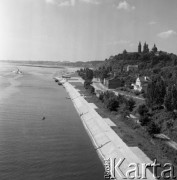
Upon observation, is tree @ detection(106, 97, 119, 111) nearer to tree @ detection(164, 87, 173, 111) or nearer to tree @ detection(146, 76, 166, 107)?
tree @ detection(146, 76, 166, 107)

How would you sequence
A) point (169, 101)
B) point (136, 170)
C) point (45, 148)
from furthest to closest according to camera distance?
1. point (169, 101)
2. point (45, 148)
3. point (136, 170)

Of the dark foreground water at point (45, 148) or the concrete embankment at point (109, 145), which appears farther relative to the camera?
the dark foreground water at point (45, 148)

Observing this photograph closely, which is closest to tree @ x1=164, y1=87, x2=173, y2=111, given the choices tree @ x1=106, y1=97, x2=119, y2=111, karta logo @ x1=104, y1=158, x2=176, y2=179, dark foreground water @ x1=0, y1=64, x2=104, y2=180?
tree @ x1=106, y1=97, x2=119, y2=111

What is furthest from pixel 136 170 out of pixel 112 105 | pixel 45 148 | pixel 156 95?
pixel 112 105

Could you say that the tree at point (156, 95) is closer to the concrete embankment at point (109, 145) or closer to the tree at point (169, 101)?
the tree at point (169, 101)

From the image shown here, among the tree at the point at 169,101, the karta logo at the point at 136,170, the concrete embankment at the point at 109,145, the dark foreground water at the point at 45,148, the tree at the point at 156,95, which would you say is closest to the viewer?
the karta logo at the point at 136,170

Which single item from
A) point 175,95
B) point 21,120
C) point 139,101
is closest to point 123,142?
point 175,95

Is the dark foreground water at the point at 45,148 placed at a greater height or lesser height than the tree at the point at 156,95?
lesser

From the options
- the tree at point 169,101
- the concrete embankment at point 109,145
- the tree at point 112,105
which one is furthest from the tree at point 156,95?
the concrete embankment at point 109,145

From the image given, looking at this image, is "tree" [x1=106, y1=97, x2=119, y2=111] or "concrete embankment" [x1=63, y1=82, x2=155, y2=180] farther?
"tree" [x1=106, y1=97, x2=119, y2=111]

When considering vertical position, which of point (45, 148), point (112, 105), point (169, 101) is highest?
point (169, 101)

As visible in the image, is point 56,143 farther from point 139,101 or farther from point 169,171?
point 139,101

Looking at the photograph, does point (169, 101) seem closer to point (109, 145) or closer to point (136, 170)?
point (109, 145)

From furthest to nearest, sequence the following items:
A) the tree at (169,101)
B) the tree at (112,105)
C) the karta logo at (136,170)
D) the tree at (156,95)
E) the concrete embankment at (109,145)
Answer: the tree at (112,105) → the tree at (156,95) → the tree at (169,101) → the concrete embankment at (109,145) → the karta logo at (136,170)
